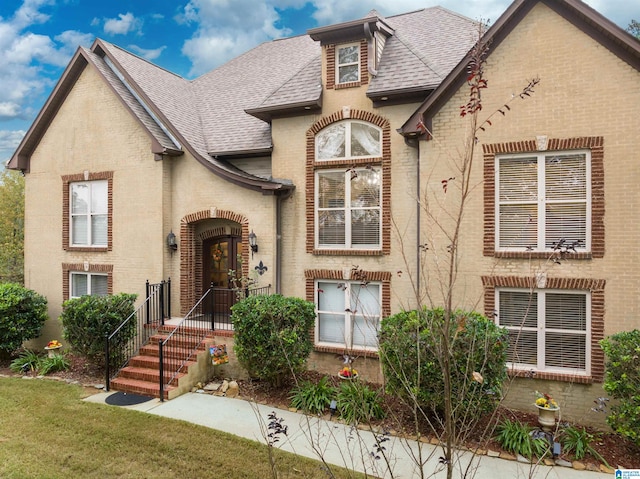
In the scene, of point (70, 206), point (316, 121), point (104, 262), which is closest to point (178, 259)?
point (104, 262)

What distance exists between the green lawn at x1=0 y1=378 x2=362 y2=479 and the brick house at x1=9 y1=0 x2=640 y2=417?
10.5 feet

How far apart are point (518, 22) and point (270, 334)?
8353 mm

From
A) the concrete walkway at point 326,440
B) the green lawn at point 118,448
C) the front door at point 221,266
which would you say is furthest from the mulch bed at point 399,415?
the front door at point 221,266

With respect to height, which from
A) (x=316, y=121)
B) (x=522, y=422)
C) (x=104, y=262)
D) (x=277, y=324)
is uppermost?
(x=316, y=121)

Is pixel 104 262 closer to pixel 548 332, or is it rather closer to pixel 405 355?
pixel 405 355

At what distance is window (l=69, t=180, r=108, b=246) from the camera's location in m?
12.6

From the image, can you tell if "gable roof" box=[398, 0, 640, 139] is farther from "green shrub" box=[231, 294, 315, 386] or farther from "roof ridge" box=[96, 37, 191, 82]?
"roof ridge" box=[96, 37, 191, 82]

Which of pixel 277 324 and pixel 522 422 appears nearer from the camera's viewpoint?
pixel 522 422

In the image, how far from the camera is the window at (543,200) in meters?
8.14

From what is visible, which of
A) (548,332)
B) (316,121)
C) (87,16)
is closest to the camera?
(548,332)

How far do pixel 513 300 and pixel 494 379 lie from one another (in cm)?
239

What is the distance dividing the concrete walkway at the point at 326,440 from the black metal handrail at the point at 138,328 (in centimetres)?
134

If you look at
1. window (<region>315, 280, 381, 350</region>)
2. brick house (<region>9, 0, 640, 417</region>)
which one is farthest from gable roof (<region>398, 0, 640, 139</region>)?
window (<region>315, 280, 381, 350</region>)

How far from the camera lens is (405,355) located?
6945mm
